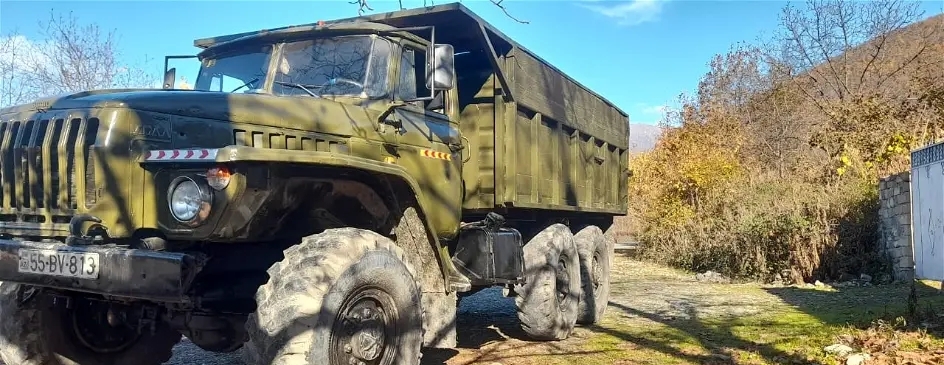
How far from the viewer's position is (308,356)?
12.2 feet

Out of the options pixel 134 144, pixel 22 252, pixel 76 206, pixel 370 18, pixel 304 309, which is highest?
pixel 370 18

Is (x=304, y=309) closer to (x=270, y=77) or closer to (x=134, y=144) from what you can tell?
(x=134, y=144)

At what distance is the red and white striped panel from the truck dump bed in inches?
87.1

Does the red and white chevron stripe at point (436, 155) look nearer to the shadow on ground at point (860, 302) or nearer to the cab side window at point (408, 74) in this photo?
the cab side window at point (408, 74)

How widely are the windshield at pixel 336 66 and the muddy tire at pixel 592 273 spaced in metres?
3.85

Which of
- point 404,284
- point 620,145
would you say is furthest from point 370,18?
point 620,145

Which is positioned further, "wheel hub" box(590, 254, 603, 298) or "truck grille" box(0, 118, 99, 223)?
"wheel hub" box(590, 254, 603, 298)

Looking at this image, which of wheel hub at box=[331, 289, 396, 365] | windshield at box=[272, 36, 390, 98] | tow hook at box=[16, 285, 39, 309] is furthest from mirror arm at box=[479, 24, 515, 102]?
tow hook at box=[16, 285, 39, 309]

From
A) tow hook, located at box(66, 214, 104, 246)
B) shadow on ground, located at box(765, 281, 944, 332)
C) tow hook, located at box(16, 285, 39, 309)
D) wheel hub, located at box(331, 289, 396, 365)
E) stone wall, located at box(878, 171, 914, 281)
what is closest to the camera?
tow hook, located at box(66, 214, 104, 246)

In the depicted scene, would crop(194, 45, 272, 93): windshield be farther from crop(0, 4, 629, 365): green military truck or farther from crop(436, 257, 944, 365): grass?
crop(436, 257, 944, 365): grass

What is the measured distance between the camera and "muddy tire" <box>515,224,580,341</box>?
22.7ft

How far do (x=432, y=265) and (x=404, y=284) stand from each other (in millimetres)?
724

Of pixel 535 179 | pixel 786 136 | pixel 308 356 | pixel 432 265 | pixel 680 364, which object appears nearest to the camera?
pixel 308 356

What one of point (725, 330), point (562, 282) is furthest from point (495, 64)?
point (725, 330)
